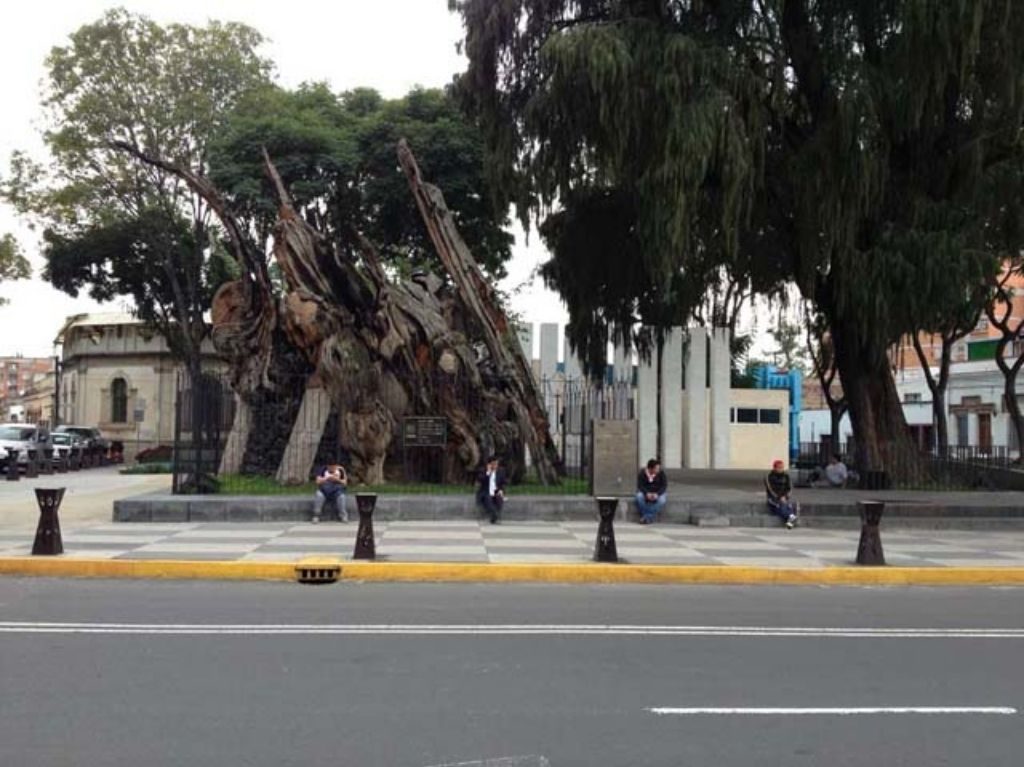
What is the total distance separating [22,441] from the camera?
3488 cm

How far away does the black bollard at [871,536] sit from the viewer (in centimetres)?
1289

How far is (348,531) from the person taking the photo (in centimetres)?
1617

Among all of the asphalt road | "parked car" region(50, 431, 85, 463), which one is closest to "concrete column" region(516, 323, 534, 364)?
"parked car" region(50, 431, 85, 463)

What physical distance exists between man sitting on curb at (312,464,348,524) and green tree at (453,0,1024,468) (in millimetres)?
7332

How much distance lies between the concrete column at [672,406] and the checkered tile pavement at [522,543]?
18402 mm

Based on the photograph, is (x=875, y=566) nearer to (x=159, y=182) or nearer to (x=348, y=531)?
(x=348, y=531)

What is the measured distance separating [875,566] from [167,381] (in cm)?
5433

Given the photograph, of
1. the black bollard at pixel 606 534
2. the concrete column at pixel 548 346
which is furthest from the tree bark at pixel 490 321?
the concrete column at pixel 548 346

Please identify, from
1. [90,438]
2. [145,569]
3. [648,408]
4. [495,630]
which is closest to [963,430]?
[648,408]

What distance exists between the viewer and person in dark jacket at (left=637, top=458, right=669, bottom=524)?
18047 mm

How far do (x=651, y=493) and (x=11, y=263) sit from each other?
86.5 ft

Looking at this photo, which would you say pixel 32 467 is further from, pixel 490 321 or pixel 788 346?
pixel 788 346

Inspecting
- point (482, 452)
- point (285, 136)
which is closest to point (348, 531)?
point (482, 452)

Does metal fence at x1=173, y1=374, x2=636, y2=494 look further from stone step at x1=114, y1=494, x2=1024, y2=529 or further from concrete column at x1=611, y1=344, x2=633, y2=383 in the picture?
concrete column at x1=611, y1=344, x2=633, y2=383
